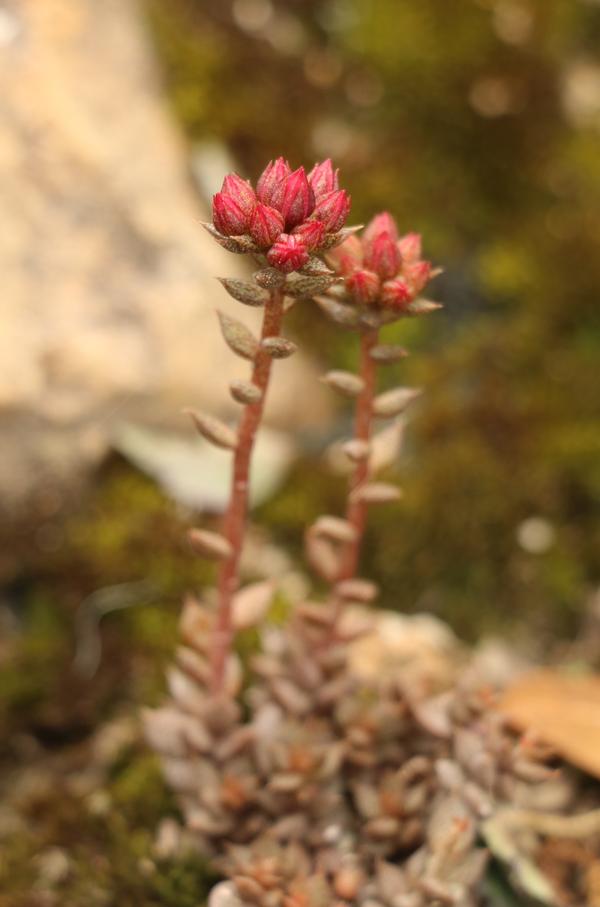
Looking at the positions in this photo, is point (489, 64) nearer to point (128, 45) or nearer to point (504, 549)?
point (128, 45)

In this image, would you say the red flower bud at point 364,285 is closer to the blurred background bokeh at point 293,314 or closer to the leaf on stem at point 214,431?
the leaf on stem at point 214,431

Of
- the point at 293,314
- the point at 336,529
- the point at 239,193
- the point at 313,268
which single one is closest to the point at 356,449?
the point at 336,529

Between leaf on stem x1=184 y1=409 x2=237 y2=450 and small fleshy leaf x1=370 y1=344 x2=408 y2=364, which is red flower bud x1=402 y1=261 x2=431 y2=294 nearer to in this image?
small fleshy leaf x1=370 y1=344 x2=408 y2=364

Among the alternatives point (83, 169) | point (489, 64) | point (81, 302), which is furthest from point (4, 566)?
point (489, 64)

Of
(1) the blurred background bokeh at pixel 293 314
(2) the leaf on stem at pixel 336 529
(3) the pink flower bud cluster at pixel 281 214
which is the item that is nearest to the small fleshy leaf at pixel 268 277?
(3) the pink flower bud cluster at pixel 281 214

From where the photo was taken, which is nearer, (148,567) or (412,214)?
(148,567)
